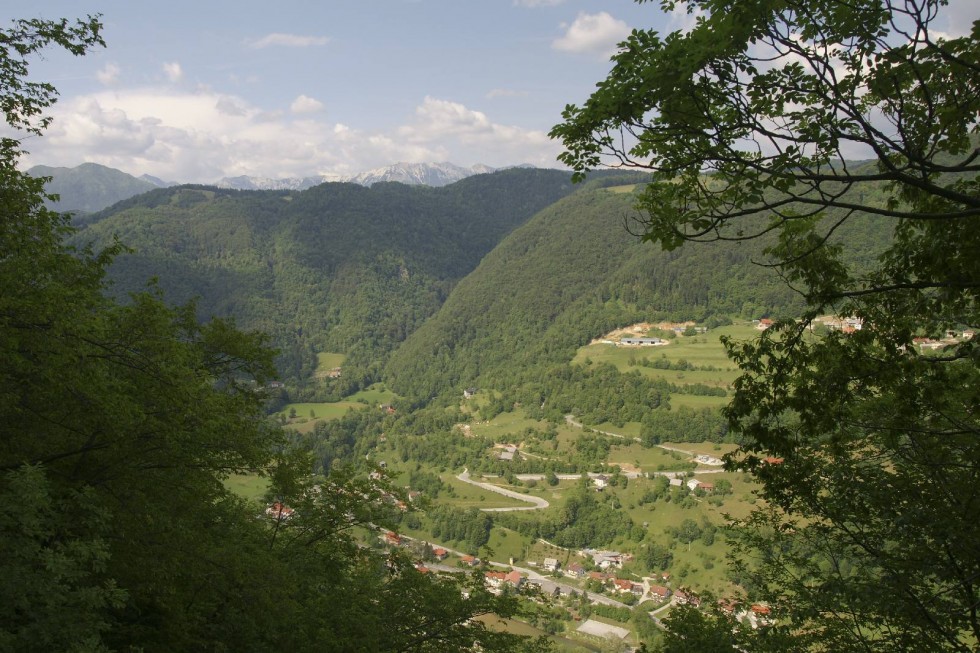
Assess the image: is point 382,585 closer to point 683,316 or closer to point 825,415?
point 825,415

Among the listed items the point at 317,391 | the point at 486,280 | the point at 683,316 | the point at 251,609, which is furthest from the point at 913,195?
the point at 486,280

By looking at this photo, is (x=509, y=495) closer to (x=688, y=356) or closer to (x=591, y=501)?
(x=591, y=501)

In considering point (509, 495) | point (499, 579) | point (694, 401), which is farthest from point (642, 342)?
point (499, 579)

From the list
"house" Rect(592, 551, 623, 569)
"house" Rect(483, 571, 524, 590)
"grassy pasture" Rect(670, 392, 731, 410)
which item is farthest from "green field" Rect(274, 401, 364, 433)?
"house" Rect(483, 571, 524, 590)

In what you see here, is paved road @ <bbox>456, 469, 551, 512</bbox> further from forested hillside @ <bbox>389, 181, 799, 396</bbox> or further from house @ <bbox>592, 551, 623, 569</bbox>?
forested hillside @ <bbox>389, 181, 799, 396</bbox>

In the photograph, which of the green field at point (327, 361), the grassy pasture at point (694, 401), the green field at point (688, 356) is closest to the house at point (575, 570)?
the grassy pasture at point (694, 401)
